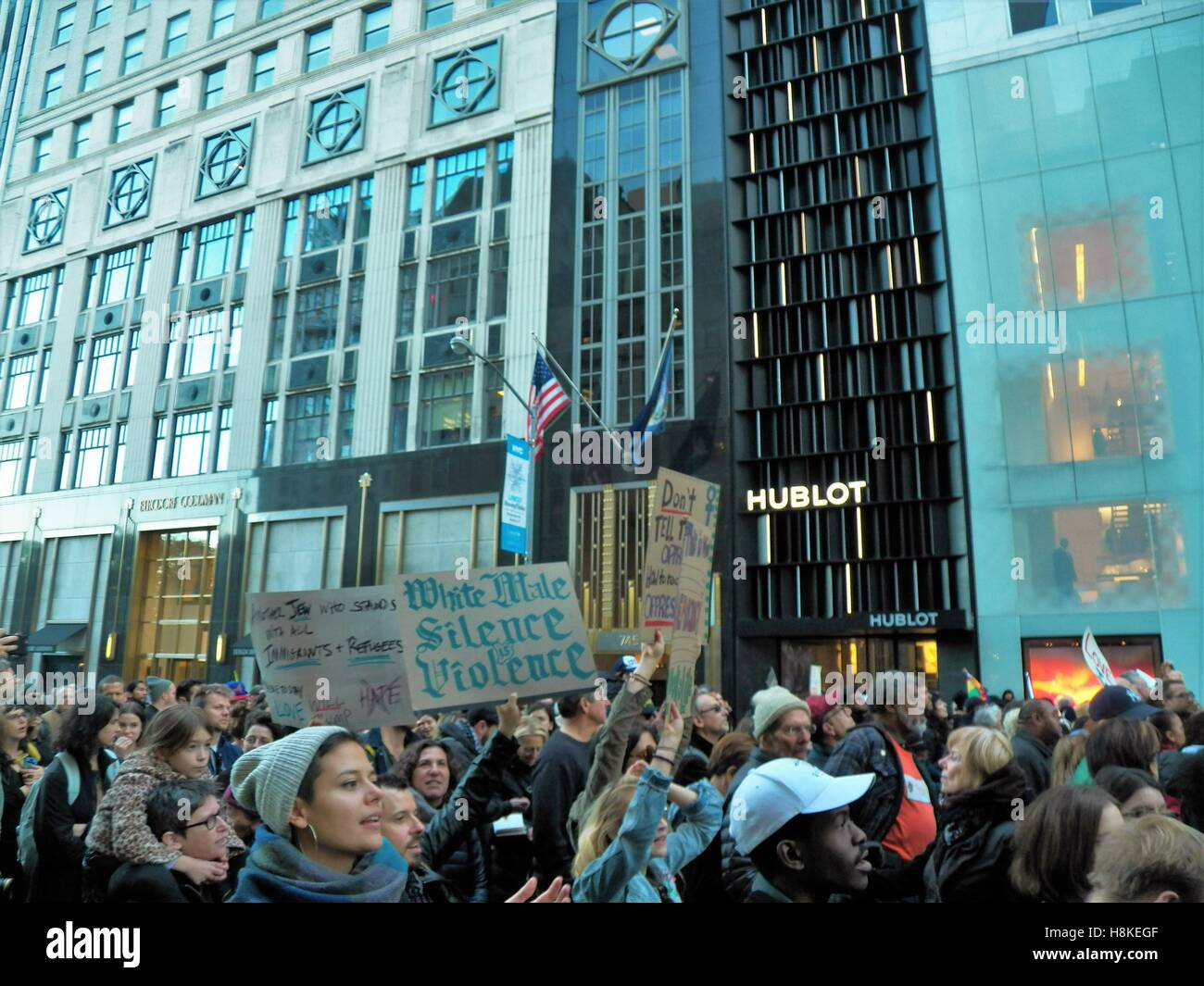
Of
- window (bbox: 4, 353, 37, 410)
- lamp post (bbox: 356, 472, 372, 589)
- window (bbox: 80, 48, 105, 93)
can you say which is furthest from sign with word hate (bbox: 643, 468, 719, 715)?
window (bbox: 80, 48, 105, 93)

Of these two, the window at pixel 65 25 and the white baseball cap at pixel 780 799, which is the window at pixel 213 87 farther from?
the white baseball cap at pixel 780 799

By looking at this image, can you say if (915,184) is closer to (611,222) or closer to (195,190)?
(611,222)

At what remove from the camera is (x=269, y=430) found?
36562 millimetres

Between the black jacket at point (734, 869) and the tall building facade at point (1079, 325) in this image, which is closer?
the black jacket at point (734, 869)

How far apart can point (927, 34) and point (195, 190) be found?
30.7 m

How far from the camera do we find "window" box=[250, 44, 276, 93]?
40875 millimetres

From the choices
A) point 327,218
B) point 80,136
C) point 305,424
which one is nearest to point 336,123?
point 327,218

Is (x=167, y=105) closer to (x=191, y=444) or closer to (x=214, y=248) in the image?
(x=214, y=248)

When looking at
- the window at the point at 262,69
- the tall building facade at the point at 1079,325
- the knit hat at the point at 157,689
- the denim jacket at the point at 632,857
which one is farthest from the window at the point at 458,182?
the denim jacket at the point at 632,857

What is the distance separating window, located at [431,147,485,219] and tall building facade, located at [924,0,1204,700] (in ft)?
53.0

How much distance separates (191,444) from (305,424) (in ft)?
20.1

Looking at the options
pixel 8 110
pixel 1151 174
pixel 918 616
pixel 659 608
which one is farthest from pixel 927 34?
pixel 8 110

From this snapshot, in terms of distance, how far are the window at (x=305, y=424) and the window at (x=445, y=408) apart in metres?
4.40

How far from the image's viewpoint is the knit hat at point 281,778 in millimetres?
2781
